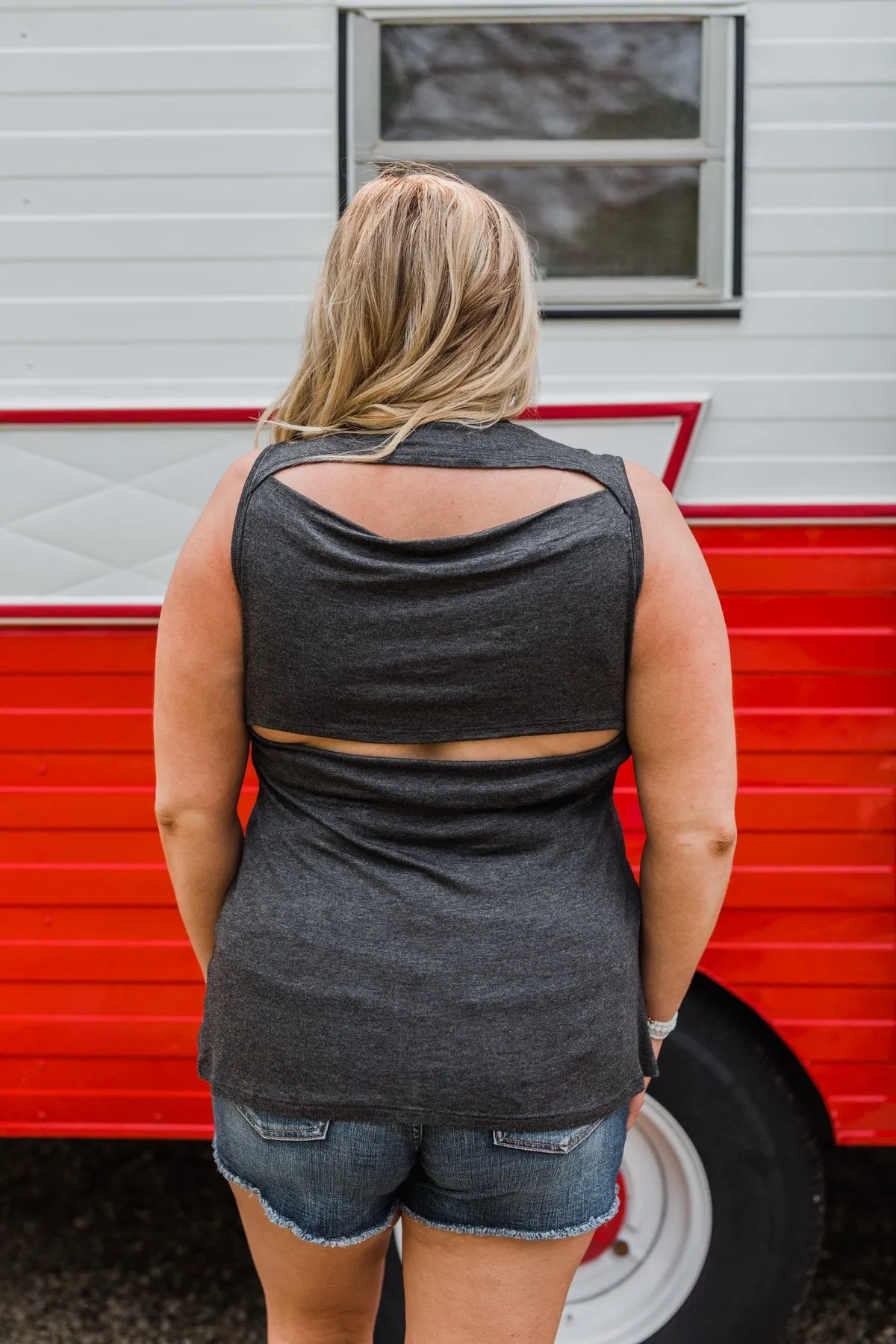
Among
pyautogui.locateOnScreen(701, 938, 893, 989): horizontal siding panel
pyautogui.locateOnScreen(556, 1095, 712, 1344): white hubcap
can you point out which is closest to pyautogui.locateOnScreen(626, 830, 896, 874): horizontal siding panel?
pyautogui.locateOnScreen(701, 938, 893, 989): horizontal siding panel

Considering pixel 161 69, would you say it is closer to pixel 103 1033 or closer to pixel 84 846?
pixel 84 846

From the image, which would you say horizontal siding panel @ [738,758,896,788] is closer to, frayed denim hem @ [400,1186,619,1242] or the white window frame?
the white window frame

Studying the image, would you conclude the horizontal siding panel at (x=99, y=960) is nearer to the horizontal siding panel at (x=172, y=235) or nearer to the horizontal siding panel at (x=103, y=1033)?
the horizontal siding panel at (x=103, y=1033)

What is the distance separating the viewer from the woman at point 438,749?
1263mm

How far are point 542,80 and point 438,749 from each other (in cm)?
139

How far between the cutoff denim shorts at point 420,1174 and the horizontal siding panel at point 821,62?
1.73 m

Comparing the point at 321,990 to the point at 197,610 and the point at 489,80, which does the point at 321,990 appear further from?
the point at 489,80

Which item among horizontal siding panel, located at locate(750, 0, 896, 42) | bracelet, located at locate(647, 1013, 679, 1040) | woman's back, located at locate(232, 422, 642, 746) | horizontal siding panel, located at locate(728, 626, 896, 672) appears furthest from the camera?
horizontal siding panel, located at locate(728, 626, 896, 672)

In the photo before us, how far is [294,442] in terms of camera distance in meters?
1.34

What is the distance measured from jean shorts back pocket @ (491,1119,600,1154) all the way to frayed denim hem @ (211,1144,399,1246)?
0.21 m

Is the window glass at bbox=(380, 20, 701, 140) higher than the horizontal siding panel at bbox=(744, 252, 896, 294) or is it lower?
higher

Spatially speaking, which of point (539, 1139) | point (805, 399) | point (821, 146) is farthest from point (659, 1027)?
point (821, 146)

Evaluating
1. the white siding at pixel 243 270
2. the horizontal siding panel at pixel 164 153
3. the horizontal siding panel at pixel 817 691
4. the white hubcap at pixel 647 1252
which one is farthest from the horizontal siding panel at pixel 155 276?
the white hubcap at pixel 647 1252

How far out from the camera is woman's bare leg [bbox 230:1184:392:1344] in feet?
4.66
